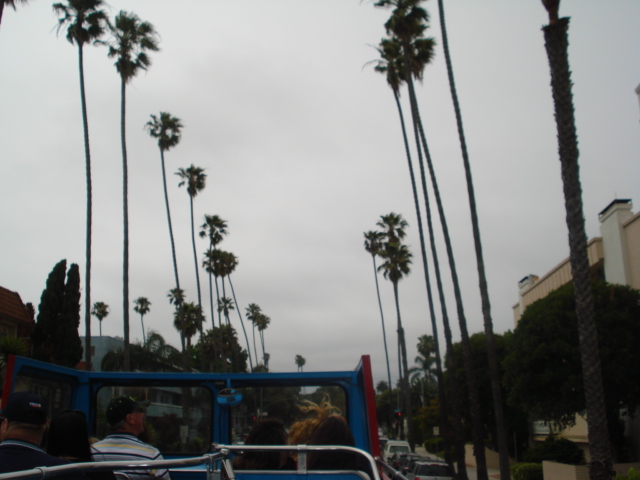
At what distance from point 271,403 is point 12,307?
101ft

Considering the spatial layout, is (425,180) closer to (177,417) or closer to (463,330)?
(463,330)

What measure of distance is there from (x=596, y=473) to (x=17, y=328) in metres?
29.7

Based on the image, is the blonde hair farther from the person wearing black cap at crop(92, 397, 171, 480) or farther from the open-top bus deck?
the person wearing black cap at crop(92, 397, 171, 480)

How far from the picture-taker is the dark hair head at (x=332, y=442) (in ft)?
15.8

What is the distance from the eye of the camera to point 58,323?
3175 cm

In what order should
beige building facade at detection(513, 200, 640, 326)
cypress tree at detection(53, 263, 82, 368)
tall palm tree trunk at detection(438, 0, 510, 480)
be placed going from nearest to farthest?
tall palm tree trunk at detection(438, 0, 510, 480) < beige building facade at detection(513, 200, 640, 326) < cypress tree at detection(53, 263, 82, 368)

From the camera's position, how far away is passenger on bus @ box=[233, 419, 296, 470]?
4.85m

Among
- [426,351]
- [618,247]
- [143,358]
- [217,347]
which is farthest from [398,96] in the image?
[426,351]

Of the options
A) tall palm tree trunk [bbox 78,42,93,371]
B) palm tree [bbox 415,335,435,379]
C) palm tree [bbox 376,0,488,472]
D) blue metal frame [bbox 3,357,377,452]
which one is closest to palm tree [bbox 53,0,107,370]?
tall palm tree trunk [bbox 78,42,93,371]

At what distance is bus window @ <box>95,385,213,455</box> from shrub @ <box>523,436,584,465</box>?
1002 inches

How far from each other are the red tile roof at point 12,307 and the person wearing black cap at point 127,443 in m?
29.7

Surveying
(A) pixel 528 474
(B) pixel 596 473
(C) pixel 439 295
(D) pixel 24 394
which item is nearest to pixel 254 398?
(D) pixel 24 394

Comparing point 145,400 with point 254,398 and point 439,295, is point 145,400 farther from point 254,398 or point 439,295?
point 439,295

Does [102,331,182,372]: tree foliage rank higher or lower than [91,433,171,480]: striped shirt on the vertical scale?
higher
